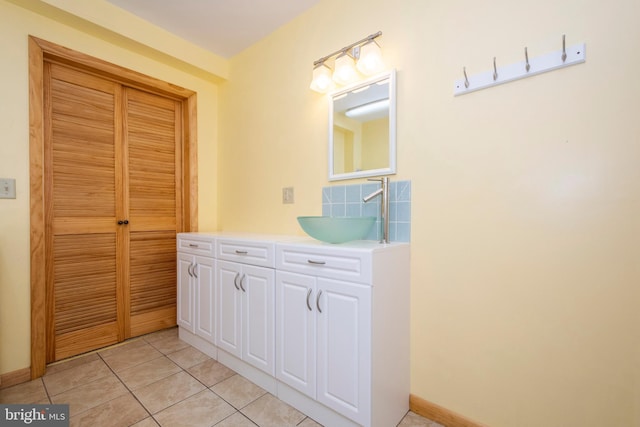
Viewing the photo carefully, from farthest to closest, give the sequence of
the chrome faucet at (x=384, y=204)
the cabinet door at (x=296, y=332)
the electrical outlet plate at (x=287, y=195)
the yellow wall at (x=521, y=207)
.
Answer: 1. the electrical outlet plate at (x=287, y=195)
2. the chrome faucet at (x=384, y=204)
3. the cabinet door at (x=296, y=332)
4. the yellow wall at (x=521, y=207)

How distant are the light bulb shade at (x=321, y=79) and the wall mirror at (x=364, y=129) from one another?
75 millimetres

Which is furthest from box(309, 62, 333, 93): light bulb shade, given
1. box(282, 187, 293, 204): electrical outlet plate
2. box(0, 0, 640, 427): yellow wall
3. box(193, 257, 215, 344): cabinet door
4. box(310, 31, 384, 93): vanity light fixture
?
box(193, 257, 215, 344): cabinet door

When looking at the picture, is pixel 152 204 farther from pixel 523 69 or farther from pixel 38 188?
pixel 523 69

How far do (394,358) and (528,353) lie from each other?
561 millimetres

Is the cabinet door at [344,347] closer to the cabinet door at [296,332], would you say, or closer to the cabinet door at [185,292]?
the cabinet door at [296,332]

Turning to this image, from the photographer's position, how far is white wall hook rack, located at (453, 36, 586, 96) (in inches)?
42.7

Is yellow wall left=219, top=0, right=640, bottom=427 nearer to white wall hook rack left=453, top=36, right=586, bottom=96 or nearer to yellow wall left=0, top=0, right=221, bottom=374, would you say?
white wall hook rack left=453, top=36, right=586, bottom=96

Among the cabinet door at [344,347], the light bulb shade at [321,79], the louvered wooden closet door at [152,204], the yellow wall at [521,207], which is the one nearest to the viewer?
the yellow wall at [521,207]

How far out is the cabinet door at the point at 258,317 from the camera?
5.19ft

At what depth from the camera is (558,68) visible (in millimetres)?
1118

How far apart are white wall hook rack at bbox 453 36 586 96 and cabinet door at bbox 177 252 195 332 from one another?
2.07 meters

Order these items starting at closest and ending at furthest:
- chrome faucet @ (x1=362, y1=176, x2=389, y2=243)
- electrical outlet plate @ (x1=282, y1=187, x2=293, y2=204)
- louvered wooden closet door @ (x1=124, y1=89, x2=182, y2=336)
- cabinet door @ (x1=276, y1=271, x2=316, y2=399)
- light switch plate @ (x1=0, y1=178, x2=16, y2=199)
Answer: cabinet door @ (x1=276, y1=271, x2=316, y2=399) < chrome faucet @ (x1=362, y1=176, x2=389, y2=243) < light switch plate @ (x1=0, y1=178, x2=16, y2=199) < electrical outlet plate @ (x1=282, y1=187, x2=293, y2=204) < louvered wooden closet door @ (x1=124, y1=89, x2=182, y2=336)

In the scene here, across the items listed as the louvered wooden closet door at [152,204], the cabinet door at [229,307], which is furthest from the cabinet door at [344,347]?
the louvered wooden closet door at [152,204]

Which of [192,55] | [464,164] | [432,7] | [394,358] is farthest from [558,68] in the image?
[192,55]
